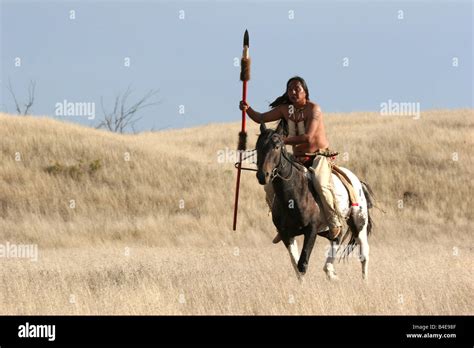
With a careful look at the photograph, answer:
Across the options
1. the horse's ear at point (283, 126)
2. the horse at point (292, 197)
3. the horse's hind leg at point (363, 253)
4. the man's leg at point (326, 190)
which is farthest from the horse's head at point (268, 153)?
the horse's hind leg at point (363, 253)

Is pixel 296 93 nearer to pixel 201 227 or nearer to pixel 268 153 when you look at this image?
pixel 268 153

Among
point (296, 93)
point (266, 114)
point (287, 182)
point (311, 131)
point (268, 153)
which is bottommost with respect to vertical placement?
point (287, 182)

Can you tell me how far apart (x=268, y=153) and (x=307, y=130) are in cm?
155

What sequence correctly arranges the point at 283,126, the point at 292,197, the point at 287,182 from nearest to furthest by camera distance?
the point at 287,182
the point at 292,197
the point at 283,126

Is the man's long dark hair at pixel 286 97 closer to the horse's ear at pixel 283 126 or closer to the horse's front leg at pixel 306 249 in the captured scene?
the horse's ear at pixel 283 126

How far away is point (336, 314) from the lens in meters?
10.7

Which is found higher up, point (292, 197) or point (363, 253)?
point (292, 197)

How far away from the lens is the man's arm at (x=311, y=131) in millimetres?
12656

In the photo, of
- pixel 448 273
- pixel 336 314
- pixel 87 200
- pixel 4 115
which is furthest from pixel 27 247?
pixel 4 115

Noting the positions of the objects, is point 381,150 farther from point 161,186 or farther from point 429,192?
point 161,186

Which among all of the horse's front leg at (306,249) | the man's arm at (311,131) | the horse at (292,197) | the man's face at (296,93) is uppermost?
the man's face at (296,93)

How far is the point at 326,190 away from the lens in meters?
12.8

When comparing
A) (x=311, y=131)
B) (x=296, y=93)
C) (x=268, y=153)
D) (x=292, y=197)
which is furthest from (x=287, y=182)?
(x=296, y=93)
